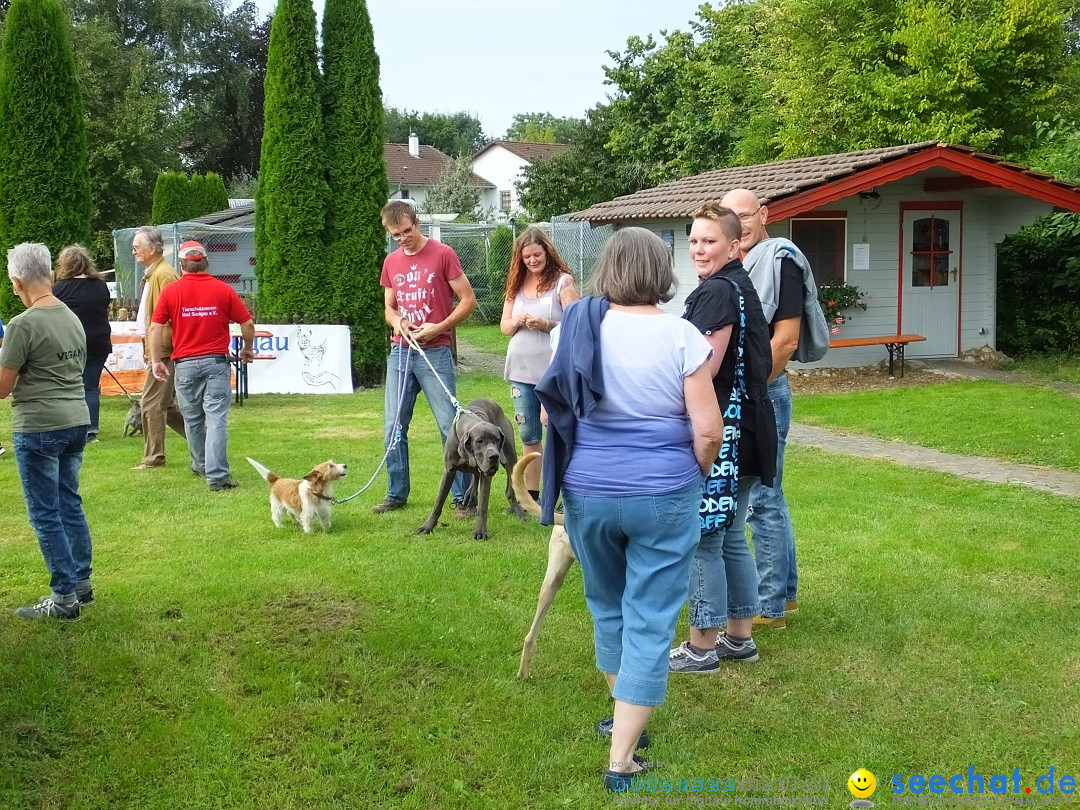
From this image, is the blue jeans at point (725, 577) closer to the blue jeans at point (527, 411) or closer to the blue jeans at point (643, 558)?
the blue jeans at point (643, 558)

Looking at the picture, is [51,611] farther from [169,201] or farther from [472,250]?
[169,201]

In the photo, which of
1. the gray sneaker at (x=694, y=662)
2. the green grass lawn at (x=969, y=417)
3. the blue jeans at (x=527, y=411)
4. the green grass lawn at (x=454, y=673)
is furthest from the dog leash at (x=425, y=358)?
the green grass lawn at (x=969, y=417)

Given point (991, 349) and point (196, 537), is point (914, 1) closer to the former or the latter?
point (991, 349)

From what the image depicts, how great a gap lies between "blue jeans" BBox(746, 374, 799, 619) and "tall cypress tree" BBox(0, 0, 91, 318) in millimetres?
13631

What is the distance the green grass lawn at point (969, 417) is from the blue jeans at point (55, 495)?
840cm

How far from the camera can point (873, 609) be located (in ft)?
18.2

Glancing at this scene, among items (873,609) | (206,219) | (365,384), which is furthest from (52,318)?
(206,219)

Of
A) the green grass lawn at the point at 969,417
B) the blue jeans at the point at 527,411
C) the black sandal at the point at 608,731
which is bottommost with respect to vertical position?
the black sandal at the point at 608,731

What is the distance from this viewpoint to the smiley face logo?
12.0 ft

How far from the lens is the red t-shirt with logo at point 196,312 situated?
27.7 feet

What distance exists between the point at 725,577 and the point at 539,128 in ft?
360

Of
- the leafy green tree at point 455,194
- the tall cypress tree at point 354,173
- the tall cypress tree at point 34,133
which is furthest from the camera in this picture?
the leafy green tree at point 455,194

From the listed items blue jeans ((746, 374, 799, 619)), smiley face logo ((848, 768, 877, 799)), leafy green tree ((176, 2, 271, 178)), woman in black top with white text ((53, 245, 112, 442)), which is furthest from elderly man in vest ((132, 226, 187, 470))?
leafy green tree ((176, 2, 271, 178))

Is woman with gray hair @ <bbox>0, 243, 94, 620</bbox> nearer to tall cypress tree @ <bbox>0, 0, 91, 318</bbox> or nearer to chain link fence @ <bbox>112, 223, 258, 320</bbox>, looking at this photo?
chain link fence @ <bbox>112, 223, 258, 320</bbox>
